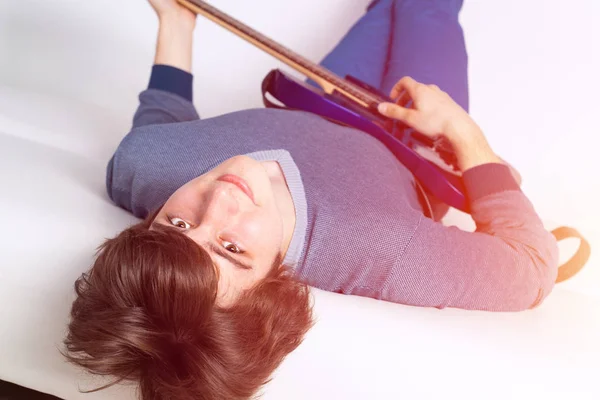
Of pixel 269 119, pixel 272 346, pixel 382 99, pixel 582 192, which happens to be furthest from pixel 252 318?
pixel 582 192

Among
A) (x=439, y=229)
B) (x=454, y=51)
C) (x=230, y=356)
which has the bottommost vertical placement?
(x=230, y=356)

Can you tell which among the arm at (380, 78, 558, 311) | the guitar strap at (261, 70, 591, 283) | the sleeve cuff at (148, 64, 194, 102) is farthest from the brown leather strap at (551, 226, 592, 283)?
the sleeve cuff at (148, 64, 194, 102)

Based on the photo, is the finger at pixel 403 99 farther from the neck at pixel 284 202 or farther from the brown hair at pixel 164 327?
the brown hair at pixel 164 327

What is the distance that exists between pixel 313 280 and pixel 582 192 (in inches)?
32.2

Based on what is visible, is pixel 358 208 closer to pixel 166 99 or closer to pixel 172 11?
pixel 166 99

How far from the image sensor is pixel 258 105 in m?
1.34

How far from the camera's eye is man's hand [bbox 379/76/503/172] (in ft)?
2.86

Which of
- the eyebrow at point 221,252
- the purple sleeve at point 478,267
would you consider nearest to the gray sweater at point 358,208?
the purple sleeve at point 478,267

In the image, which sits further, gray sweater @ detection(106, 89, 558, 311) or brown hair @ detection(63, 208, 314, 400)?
gray sweater @ detection(106, 89, 558, 311)

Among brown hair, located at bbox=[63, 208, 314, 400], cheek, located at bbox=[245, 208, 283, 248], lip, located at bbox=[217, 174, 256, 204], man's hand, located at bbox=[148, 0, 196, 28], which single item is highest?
man's hand, located at bbox=[148, 0, 196, 28]

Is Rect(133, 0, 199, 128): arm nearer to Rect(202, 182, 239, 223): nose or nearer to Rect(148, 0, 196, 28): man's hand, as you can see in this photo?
Rect(148, 0, 196, 28): man's hand

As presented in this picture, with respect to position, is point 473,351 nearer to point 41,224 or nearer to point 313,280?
point 313,280

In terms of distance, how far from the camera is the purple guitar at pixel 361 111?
0.93 m

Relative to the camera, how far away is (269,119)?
88 cm
